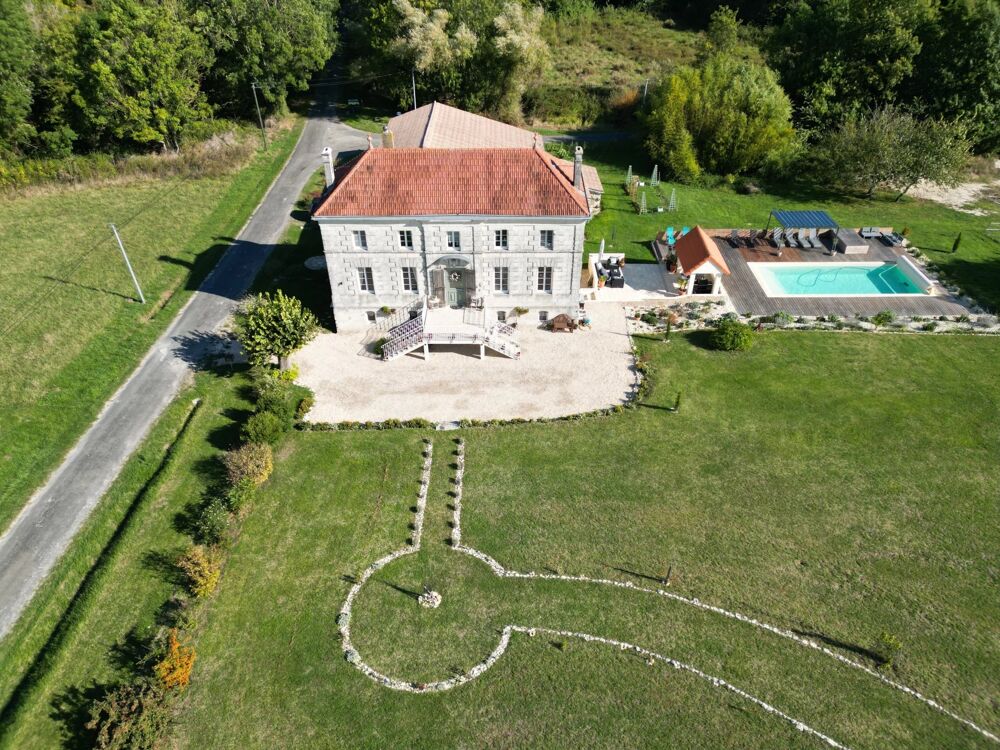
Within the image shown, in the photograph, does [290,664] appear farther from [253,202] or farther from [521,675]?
[253,202]

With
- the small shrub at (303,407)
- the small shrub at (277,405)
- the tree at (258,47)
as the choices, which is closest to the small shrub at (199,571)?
the small shrub at (277,405)

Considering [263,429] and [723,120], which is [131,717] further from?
[723,120]

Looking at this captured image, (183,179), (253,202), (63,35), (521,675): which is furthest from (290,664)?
(63,35)

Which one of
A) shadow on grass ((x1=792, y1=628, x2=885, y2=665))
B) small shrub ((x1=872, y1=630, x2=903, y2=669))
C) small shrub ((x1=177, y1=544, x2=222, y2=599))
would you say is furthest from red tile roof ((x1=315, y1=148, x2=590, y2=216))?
small shrub ((x1=872, y1=630, x2=903, y2=669))


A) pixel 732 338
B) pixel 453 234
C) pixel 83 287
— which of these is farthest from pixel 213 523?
pixel 732 338

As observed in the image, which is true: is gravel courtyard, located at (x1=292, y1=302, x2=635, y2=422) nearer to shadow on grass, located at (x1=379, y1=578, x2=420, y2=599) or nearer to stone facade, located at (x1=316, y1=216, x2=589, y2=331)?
stone facade, located at (x1=316, y1=216, x2=589, y2=331)

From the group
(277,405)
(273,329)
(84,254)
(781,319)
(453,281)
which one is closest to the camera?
(277,405)
